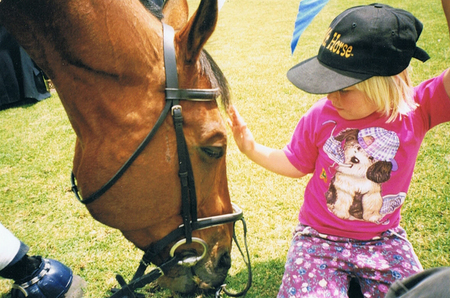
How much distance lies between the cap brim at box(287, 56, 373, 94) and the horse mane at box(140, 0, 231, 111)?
0.40 metres

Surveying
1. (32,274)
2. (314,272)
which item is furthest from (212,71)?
(32,274)

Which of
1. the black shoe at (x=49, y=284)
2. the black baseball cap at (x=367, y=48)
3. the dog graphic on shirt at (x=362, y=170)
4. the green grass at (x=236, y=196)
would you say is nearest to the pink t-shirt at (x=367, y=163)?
the dog graphic on shirt at (x=362, y=170)

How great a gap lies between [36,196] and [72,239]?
1.10m

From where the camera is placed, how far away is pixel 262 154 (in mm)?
2121

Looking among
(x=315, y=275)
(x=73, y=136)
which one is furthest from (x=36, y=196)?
(x=315, y=275)

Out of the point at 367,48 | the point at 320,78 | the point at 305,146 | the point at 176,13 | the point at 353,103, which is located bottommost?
the point at 305,146

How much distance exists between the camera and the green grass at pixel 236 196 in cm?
256

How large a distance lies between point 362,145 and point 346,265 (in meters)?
0.73

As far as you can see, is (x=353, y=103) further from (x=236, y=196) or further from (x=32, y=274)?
(x=32, y=274)

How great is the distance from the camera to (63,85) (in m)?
1.37

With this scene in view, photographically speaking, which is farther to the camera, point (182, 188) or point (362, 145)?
point (362, 145)

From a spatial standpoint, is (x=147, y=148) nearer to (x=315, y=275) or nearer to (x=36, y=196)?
(x=315, y=275)

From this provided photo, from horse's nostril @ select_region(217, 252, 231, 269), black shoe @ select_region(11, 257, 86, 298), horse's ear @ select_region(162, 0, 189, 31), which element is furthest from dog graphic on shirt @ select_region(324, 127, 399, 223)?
black shoe @ select_region(11, 257, 86, 298)

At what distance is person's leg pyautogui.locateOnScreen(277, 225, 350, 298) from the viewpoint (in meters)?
1.66
